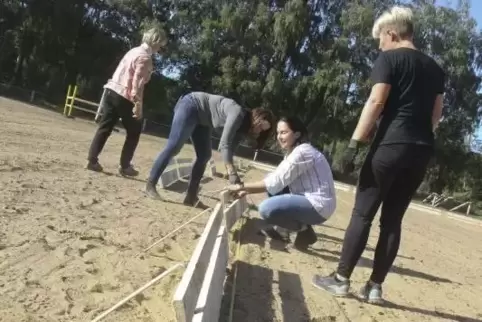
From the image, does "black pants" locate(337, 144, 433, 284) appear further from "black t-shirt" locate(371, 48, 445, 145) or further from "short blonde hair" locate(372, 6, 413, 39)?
"short blonde hair" locate(372, 6, 413, 39)

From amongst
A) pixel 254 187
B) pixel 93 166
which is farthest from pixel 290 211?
pixel 93 166

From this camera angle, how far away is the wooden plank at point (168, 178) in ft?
27.0

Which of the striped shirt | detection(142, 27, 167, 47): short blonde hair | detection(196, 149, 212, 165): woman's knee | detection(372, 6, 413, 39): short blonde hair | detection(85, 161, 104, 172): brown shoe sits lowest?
detection(85, 161, 104, 172): brown shoe

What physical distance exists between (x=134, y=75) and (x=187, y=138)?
3.86 feet

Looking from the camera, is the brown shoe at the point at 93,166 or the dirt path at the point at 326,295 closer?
the dirt path at the point at 326,295

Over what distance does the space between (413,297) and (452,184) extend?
40.3 meters

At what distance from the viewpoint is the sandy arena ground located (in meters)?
3.42

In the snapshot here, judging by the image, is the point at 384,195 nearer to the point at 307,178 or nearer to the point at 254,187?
the point at 254,187

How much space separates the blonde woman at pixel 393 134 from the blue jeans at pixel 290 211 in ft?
3.47

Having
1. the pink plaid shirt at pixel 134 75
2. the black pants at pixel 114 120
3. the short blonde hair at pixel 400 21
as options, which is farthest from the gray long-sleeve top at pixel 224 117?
the short blonde hair at pixel 400 21

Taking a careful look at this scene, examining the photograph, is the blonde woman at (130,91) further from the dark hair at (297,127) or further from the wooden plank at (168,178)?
the dark hair at (297,127)

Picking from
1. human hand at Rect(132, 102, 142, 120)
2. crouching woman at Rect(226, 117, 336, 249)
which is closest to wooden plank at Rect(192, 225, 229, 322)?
crouching woman at Rect(226, 117, 336, 249)

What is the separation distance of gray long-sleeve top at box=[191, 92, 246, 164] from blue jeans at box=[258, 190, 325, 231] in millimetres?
726

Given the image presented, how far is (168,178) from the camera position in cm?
859
